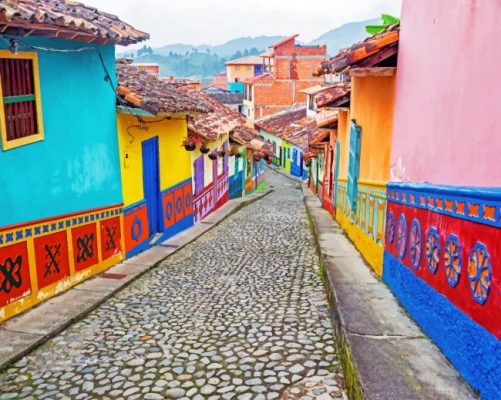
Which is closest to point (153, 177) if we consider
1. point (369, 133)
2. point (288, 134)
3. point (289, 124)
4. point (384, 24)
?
point (369, 133)

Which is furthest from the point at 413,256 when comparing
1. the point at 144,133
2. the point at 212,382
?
the point at 144,133

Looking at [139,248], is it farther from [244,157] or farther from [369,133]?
[244,157]

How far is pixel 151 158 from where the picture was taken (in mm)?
10828

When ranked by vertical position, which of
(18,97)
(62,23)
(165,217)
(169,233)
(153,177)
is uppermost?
(62,23)

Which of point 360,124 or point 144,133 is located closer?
point 360,124

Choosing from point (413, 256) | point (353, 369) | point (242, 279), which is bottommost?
point (242, 279)

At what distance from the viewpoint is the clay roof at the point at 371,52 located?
6488 millimetres

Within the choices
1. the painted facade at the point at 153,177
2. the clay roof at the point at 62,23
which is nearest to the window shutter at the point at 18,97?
the clay roof at the point at 62,23

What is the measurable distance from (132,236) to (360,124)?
5.16 m

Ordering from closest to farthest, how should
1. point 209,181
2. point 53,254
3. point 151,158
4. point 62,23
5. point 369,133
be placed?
point 62,23
point 53,254
point 369,133
point 151,158
point 209,181

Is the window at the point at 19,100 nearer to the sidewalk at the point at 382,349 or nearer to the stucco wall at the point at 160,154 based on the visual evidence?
the stucco wall at the point at 160,154

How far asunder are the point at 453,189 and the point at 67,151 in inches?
227

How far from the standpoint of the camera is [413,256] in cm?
532

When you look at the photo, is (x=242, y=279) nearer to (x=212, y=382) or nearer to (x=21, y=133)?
(x=212, y=382)
